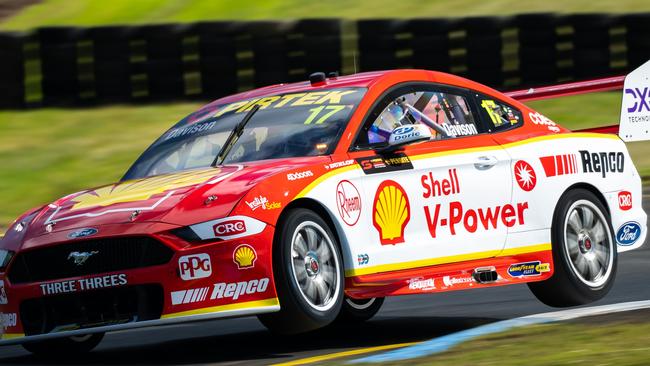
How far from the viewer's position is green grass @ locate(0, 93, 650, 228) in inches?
621

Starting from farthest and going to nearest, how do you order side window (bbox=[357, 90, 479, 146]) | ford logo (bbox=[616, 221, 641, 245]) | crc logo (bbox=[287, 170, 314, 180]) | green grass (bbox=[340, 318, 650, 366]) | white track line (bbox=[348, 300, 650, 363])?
1. ford logo (bbox=[616, 221, 641, 245])
2. side window (bbox=[357, 90, 479, 146])
3. crc logo (bbox=[287, 170, 314, 180])
4. white track line (bbox=[348, 300, 650, 363])
5. green grass (bbox=[340, 318, 650, 366])

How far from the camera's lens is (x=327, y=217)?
7.26 meters

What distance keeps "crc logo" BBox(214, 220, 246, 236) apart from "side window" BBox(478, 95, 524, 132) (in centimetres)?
242

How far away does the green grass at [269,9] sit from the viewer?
23.1 meters

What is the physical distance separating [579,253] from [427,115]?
4.34ft

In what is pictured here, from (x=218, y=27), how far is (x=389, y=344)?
37.1ft

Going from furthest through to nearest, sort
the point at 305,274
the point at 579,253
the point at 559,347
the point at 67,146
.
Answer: the point at 67,146 < the point at 579,253 < the point at 305,274 < the point at 559,347

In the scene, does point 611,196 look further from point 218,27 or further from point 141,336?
point 218,27

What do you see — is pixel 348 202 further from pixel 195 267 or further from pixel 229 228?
pixel 195 267

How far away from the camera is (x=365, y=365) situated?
20.4 feet

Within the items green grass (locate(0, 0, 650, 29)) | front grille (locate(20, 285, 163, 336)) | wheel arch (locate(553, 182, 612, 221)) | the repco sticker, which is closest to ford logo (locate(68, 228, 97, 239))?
front grille (locate(20, 285, 163, 336))

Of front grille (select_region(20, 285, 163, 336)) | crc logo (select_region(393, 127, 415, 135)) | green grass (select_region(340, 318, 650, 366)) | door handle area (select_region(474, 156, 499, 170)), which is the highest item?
crc logo (select_region(393, 127, 415, 135))

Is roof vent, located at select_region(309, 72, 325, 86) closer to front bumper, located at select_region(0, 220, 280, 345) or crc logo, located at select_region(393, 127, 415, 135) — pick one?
crc logo, located at select_region(393, 127, 415, 135)

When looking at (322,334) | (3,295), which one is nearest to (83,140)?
(322,334)
